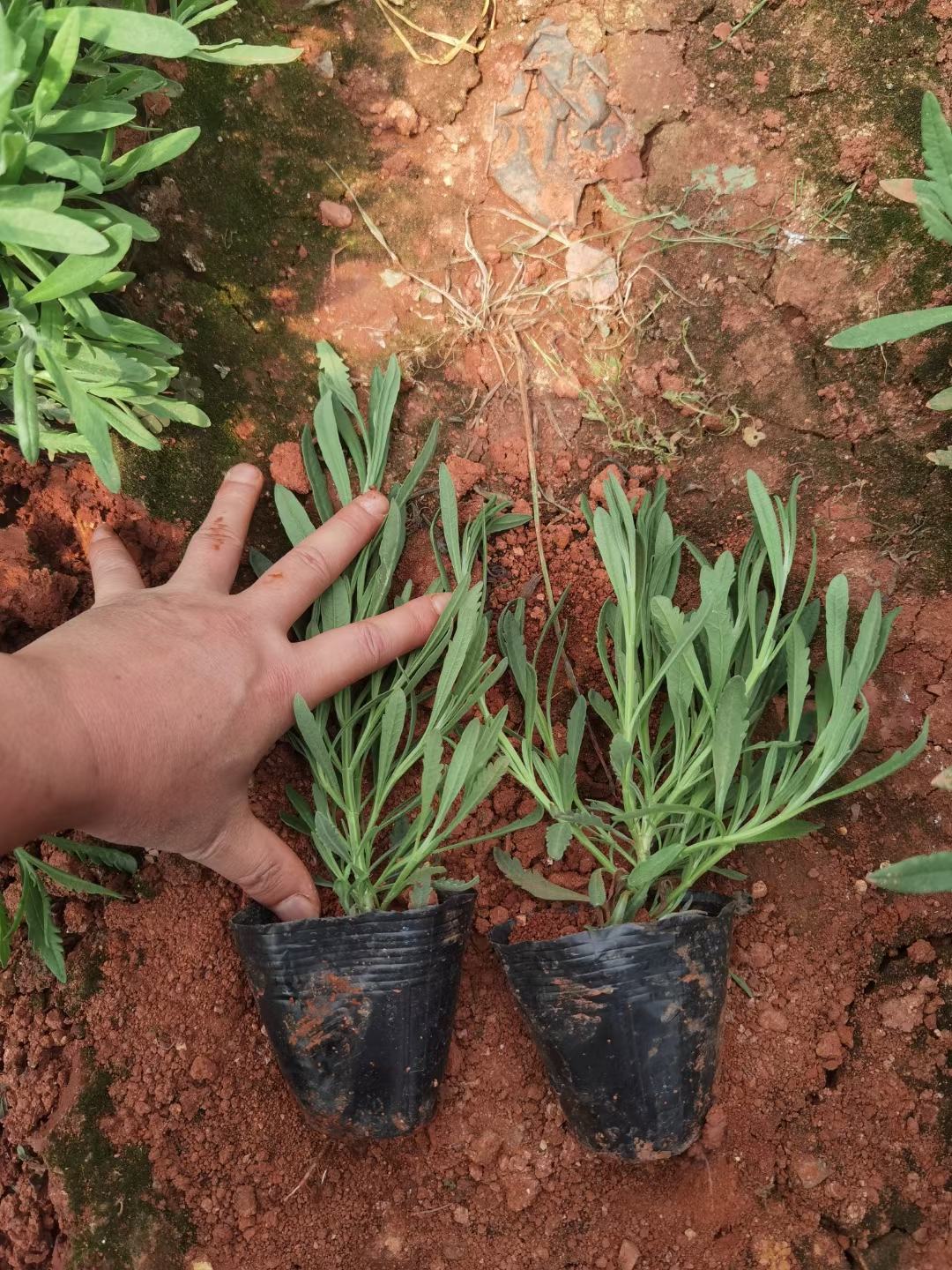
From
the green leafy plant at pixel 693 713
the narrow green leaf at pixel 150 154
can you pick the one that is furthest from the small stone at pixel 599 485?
the narrow green leaf at pixel 150 154

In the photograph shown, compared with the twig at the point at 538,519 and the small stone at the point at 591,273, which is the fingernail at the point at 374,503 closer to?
the twig at the point at 538,519

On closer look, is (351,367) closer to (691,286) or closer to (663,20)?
(691,286)

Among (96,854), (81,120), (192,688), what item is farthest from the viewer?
(96,854)

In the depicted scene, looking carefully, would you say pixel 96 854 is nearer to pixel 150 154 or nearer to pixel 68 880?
pixel 68 880

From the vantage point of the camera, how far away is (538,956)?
1.60 metres

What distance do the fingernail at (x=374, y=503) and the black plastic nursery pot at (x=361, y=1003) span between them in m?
0.71

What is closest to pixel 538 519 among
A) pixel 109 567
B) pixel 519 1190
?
pixel 109 567

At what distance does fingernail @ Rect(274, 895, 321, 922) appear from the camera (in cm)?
166

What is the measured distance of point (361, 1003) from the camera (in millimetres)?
1617

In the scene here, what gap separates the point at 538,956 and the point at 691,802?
1.20 ft

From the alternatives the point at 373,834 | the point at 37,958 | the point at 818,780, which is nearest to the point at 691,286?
the point at 818,780

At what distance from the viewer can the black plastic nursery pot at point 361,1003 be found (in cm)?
160

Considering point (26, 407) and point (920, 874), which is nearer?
point (920, 874)

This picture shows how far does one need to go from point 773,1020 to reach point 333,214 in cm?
177
